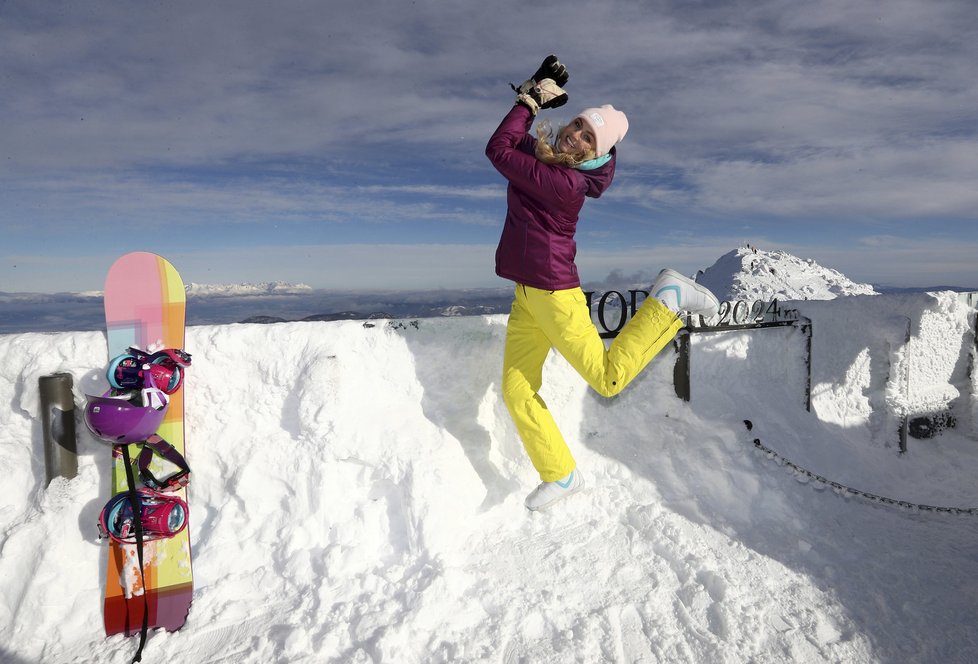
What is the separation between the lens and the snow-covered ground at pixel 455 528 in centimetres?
243

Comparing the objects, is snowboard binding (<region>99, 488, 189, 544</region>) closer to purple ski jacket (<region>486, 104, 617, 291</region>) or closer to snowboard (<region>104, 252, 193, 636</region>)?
snowboard (<region>104, 252, 193, 636</region>)

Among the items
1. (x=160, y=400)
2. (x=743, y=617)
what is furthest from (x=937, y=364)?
(x=160, y=400)

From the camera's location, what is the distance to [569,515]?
318cm

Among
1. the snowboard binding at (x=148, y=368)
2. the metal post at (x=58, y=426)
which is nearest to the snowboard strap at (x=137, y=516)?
the snowboard binding at (x=148, y=368)

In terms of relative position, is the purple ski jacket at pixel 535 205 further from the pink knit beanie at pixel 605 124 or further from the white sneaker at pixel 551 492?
the white sneaker at pixel 551 492

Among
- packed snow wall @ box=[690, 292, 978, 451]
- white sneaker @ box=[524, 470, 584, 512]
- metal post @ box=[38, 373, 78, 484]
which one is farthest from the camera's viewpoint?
packed snow wall @ box=[690, 292, 978, 451]

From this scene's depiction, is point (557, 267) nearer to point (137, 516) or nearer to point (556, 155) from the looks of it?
point (556, 155)

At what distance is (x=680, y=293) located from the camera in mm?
2984

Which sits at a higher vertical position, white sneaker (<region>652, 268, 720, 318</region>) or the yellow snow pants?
white sneaker (<region>652, 268, 720, 318</region>)

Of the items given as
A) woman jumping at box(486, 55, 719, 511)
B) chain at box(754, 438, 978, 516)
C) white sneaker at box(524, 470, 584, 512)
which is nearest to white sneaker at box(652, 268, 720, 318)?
woman jumping at box(486, 55, 719, 511)

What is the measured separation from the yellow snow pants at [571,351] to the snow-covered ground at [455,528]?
433 mm

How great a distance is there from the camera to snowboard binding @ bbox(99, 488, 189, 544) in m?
2.74

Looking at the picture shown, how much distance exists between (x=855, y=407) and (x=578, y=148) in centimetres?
392

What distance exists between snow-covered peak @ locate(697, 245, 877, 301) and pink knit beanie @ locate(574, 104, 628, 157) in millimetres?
12554
